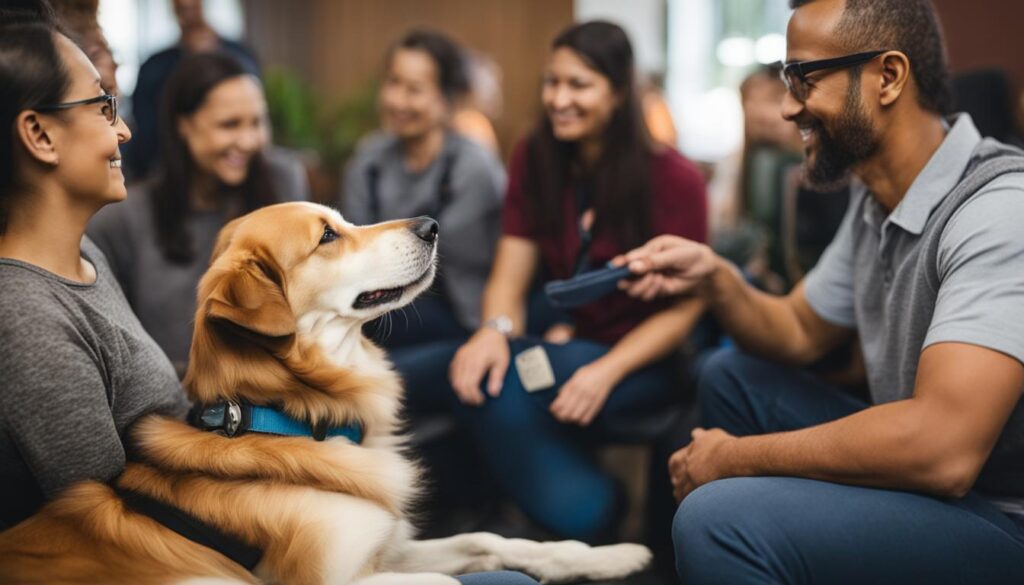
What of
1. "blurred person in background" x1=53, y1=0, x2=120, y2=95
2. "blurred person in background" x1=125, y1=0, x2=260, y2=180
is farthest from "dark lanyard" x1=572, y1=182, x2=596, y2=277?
"blurred person in background" x1=125, y1=0, x2=260, y2=180

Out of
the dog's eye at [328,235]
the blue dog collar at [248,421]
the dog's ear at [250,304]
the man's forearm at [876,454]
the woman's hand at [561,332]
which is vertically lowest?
the woman's hand at [561,332]

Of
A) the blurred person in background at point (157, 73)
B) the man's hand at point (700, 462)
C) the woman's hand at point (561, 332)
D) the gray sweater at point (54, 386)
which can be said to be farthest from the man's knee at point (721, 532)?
the blurred person in background at point (157, 73)

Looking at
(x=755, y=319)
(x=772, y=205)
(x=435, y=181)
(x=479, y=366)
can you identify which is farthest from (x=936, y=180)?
(x=772, y=205)

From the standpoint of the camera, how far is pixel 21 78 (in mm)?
1396

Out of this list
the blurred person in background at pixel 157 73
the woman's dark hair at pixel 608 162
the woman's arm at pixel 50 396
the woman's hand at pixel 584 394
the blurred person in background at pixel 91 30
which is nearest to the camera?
the woman's arm at pixel 50 396

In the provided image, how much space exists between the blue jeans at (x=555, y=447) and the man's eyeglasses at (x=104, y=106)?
117 centimetres

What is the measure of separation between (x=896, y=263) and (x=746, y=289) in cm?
40

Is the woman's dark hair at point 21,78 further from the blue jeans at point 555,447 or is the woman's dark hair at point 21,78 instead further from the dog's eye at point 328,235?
the blue jeans at point 555,447

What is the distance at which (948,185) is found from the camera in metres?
1.62

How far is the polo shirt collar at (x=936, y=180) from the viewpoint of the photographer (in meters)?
1.61

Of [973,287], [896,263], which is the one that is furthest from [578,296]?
[973,287]

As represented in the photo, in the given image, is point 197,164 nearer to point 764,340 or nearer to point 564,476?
point 564,476

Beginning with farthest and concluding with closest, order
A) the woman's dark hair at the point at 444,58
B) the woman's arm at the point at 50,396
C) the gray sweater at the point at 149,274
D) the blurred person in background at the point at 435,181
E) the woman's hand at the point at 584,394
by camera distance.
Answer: the woman's dark hair at the point at 444,58 < the blurred person in background at the point at 435,181 < the gray sweater at the point at 149,274 < the woman's hand at the point at 584,394 < the woman's arm at the point at 50,396

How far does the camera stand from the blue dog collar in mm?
1518
